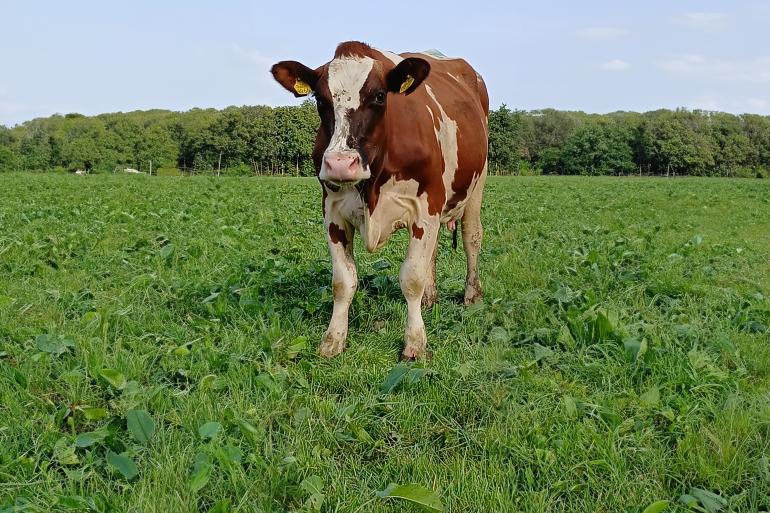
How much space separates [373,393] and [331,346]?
0.89 metres

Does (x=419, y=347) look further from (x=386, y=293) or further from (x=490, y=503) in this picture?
(x=490, y=503)

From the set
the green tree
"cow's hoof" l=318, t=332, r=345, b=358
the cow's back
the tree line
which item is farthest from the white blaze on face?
the green tree

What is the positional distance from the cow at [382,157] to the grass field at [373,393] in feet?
1.87

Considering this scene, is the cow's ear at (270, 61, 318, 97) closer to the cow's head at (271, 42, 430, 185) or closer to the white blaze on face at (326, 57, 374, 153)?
the cow's head at (271, 42, 430, 185)

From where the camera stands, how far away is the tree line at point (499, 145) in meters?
87.2

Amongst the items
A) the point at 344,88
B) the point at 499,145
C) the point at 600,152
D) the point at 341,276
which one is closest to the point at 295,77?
the point at 344,88

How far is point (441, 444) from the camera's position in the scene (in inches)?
127

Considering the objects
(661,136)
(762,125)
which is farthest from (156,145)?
(762,125)

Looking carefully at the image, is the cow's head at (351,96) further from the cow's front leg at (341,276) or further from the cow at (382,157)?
the cow's front leg at (341,276)

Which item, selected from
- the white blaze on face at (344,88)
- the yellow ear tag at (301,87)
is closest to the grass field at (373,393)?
the white blaze on face at (344,88)

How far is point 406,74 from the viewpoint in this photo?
4.20 meters

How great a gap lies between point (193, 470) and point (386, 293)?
10.6ft

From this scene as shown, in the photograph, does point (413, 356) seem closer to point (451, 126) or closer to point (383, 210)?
point (383, 210)

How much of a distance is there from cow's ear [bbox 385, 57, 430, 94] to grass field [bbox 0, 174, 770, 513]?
1947mm
